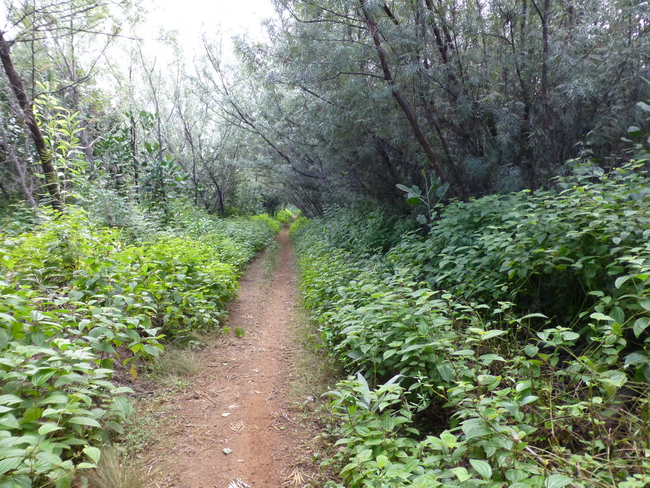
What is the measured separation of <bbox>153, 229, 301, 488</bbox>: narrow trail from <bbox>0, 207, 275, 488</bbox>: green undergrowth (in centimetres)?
46

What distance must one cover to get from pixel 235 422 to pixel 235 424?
0.03m

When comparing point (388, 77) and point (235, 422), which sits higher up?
point (388, 77)

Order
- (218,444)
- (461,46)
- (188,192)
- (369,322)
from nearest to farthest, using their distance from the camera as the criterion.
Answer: (218,444) < (369,322) < (461,46) < (188,192)

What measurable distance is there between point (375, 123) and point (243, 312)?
14.0 ft

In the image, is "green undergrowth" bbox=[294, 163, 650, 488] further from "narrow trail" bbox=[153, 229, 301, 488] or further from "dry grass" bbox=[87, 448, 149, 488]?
"dry grass" bbox=[87, 448, 149, 488]

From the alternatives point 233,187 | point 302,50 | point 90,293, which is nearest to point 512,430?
point 90,293

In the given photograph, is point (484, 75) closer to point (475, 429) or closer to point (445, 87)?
point (445, 87)

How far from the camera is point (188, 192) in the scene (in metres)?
14.0

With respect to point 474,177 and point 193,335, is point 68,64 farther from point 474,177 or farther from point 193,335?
point 474,177

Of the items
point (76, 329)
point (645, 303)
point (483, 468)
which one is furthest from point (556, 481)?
point (76, 329)

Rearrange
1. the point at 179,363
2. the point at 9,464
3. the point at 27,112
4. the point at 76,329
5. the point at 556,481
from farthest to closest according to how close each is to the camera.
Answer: the point at 27,112
the point at 179,363
the point at 76,329
the point at 9,464
the point at 556,481

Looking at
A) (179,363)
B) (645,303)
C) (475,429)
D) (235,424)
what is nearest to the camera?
(475,429)

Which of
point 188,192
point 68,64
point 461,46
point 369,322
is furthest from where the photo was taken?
point 188,192

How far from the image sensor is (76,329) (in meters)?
2.76
